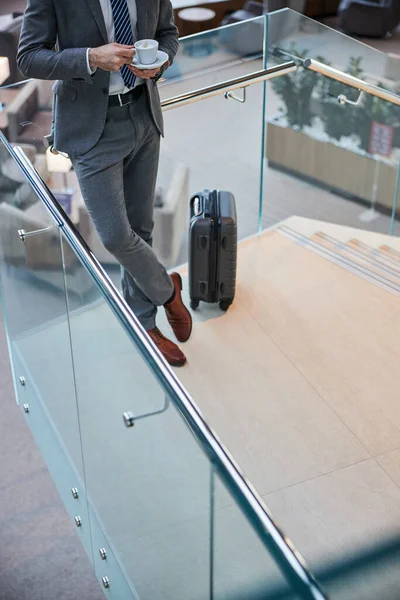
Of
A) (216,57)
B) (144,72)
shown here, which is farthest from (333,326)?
(144,72)

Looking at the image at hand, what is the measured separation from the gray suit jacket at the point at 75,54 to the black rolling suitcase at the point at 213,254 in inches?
40.4

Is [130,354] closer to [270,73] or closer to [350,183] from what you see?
[270,73]

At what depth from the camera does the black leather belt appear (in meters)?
2.73

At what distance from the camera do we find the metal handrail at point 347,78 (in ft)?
14.2

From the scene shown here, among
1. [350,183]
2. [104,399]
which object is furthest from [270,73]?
[350,183]

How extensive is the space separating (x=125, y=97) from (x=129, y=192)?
42cm

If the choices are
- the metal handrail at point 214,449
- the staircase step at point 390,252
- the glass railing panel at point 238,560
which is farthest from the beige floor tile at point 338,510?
the staircase step at point 390,252

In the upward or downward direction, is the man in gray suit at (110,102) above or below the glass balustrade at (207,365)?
above

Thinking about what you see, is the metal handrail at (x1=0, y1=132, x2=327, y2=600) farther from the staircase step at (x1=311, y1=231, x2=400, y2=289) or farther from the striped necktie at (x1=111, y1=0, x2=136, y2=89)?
the staircase step at (x1=311, y1=231, x2=400, y2=289)

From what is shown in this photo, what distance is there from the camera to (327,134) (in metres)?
6.84

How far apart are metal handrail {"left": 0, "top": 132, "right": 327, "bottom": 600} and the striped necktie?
1.89 ft

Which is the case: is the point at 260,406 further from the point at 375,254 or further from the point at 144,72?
the point at 375,254

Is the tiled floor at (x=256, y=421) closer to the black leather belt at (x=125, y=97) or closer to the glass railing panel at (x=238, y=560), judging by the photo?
the glass railing panel at (x=238, y=560)

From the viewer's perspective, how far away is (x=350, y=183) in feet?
24.4
